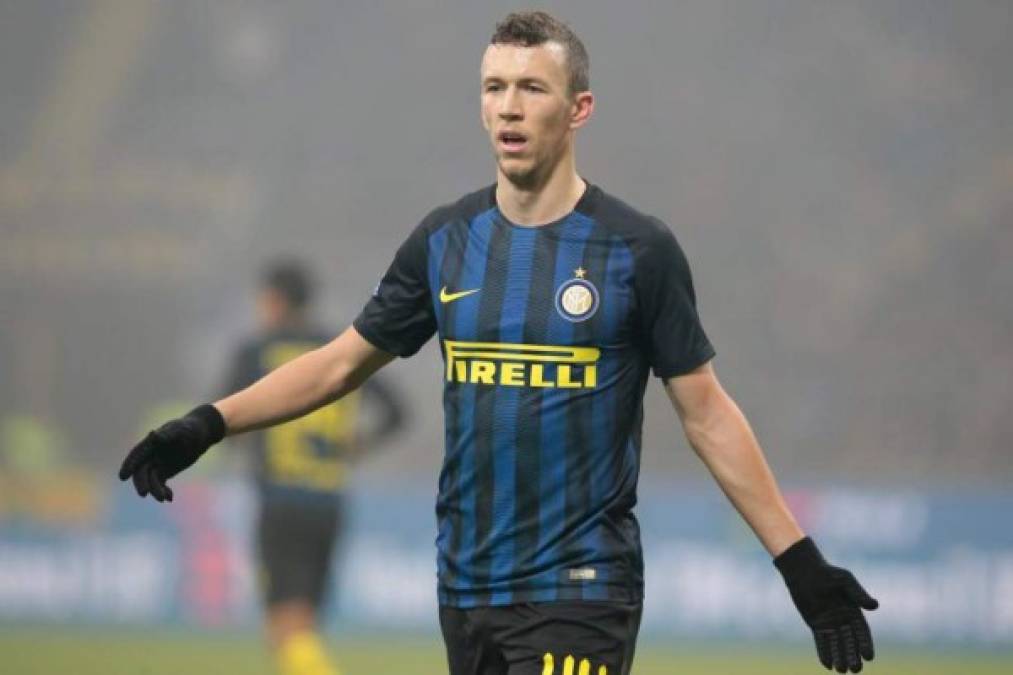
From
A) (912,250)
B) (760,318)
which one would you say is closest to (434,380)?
(760,318)

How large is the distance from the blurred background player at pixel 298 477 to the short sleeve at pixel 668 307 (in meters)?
5.92

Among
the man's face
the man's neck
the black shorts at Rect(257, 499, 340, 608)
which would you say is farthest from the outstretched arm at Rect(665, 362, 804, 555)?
the black shorts at Rect(257, 499, 340, 608)

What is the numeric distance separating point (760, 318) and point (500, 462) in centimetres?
1151

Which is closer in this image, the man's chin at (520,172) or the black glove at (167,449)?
the man's chin at (520,172)

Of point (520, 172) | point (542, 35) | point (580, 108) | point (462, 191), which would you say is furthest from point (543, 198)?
point (462, 191)

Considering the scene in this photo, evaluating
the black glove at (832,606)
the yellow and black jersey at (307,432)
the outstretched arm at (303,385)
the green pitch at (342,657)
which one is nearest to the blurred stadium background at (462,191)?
the green pitch at (342,657)

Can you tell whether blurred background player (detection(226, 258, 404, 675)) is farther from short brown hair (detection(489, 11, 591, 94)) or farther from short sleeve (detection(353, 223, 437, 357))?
short brown hair (detection(489, 11, 591, 94))

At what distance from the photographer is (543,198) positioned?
4.45m

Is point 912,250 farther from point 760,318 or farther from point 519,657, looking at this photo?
point 519,657

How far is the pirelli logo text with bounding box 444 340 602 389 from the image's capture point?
4.38m

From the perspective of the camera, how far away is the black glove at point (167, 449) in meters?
4.55

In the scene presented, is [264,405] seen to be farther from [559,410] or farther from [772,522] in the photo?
[772,522]

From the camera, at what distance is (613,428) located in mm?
4387

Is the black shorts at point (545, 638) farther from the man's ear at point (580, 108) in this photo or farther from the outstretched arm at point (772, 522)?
the man's ear at point (580, 108)
